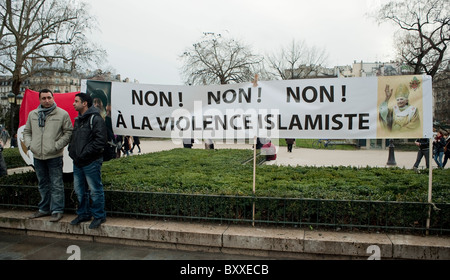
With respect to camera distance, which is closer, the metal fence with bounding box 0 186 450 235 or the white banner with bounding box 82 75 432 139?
the metal fence with bounding box 0 186 450 235

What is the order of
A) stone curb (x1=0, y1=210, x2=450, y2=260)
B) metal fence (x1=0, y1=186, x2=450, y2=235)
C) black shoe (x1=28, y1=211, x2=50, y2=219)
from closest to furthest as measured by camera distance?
stone curb (x1=0, y1=210, x2=450, y2=260) → metal fence (x1=0, y1=186, x2=450, y2=235) → black shoe (x1=28, y1=211, x2=50, y2=219)

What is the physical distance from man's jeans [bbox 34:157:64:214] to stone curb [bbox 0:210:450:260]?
213 millimetres

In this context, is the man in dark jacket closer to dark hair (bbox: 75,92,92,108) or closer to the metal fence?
dark hair (bbox: 75,92,92,108)

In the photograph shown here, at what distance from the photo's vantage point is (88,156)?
4.18 m

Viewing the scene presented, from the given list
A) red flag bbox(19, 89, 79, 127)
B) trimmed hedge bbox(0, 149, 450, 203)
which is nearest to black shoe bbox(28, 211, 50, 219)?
trimmed hedge bbox(0, 149, 450, 203)

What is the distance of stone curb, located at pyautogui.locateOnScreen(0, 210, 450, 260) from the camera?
12.0ft

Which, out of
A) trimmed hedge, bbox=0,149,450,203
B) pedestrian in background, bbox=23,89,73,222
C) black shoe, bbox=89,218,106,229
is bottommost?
black shoe, bbox=89,218,106,229

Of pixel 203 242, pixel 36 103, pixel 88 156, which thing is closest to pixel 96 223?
pixel 88 156

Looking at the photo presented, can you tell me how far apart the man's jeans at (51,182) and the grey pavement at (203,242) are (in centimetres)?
23

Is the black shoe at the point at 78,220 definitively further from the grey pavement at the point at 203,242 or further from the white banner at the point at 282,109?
the white banner at the point at 282,109

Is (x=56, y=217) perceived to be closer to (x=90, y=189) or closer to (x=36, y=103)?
(x=90, y=189)

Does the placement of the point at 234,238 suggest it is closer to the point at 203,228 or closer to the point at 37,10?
the point at 203,228

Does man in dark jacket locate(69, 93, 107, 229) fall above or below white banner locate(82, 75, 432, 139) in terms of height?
below

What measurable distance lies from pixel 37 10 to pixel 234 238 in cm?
3221
